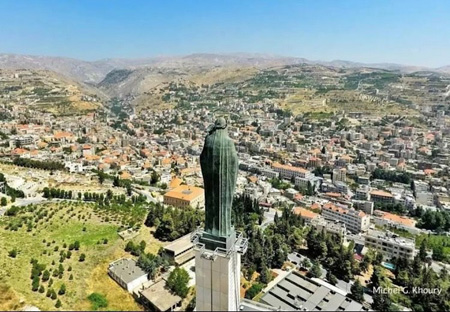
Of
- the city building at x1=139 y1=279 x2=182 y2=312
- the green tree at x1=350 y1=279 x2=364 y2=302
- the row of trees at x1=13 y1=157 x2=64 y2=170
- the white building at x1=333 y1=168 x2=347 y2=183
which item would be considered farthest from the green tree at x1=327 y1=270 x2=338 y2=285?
the row of trees at x1=13 y1=157 x2=64 y2=170

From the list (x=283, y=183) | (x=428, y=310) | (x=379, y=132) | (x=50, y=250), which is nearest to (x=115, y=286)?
(x=50, y=250)

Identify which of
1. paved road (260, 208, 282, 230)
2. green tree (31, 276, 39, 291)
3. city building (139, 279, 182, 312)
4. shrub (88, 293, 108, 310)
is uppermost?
green tree (31, 276, 39, 291)

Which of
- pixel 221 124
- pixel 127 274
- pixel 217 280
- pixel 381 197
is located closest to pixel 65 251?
pixel 127 274

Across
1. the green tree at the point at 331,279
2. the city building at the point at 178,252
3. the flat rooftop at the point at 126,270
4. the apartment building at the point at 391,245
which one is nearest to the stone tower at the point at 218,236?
the flat rooftop at the point at 126,270

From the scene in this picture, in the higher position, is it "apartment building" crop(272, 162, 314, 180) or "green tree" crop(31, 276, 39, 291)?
"green tree" crop(31, 276, 39, 291)

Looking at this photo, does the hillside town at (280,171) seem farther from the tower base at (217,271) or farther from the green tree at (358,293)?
the tower base at (217,271)

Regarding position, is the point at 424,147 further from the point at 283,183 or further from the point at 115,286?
the point at 115,286

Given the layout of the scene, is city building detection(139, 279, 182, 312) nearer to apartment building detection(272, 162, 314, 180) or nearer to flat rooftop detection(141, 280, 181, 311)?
flat rooftop detection(141, 280, 181, 311)
